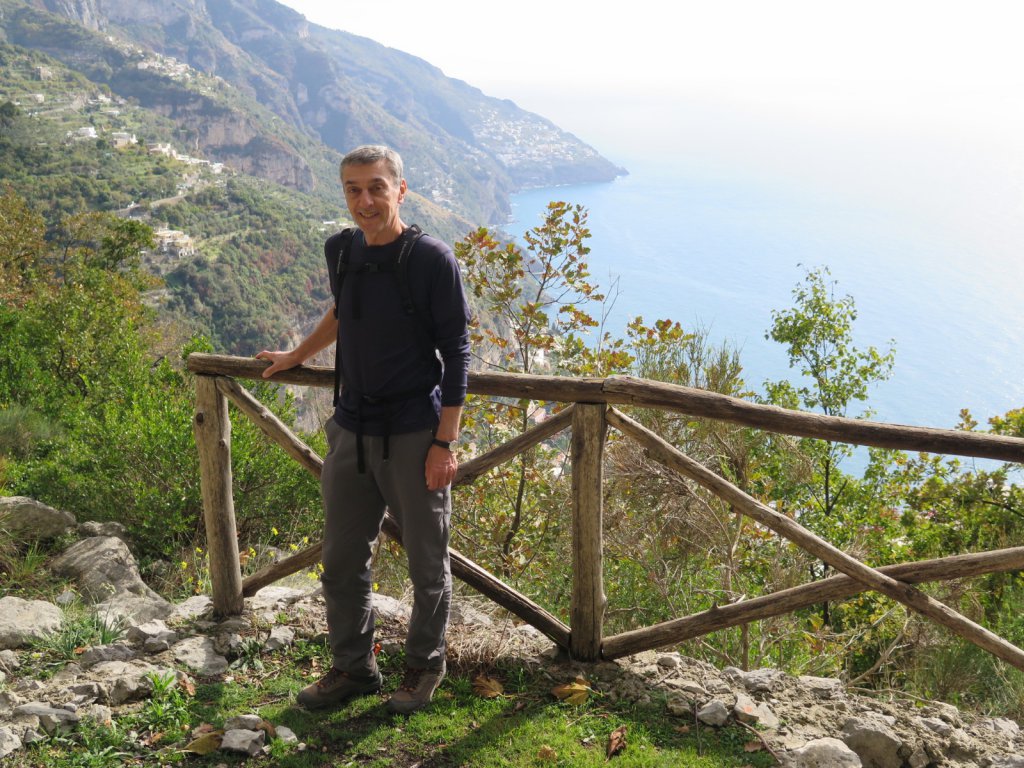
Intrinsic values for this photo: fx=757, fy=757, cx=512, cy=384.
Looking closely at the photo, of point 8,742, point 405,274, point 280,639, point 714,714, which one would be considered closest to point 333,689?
point 280,639

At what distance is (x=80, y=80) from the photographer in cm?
11631

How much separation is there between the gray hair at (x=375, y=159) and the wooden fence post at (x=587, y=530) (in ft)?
3.40

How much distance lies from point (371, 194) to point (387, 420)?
0.71 meters

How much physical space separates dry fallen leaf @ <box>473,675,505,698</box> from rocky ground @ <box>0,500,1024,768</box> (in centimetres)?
11

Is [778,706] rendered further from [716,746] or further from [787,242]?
[787,242]

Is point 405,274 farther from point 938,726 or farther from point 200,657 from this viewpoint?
point 938,726

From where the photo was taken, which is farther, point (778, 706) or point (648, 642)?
point (648, 642)

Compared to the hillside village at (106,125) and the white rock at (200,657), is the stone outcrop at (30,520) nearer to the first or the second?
the white rock at (200,657)

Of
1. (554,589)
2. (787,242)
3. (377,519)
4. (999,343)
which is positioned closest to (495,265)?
(554,589)

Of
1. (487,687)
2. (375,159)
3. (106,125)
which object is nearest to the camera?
(375,159)

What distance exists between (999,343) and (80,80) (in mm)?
126890

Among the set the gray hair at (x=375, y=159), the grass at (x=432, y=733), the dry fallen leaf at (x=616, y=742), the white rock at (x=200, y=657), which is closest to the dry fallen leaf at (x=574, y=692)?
the grass at (x=432, y=733)

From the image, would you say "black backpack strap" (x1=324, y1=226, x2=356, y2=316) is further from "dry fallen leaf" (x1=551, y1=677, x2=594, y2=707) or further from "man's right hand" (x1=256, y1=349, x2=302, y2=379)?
"dry fallen leaf" (x1=551, y1=677, x2=594, y2=707)

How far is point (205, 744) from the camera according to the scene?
246 centimetres
